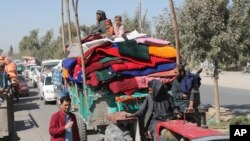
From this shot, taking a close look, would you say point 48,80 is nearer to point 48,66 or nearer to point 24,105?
point 24,105

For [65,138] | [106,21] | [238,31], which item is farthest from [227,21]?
[65,138]

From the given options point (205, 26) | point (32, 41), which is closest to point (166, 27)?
point (205, 26)

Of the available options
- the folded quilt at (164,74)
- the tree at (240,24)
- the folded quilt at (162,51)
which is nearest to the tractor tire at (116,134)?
the folded quilt at (164,74)

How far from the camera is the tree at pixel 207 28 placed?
617 inches

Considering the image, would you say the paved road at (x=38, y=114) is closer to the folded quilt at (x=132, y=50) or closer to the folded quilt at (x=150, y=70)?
the folded quilt at (x=150, y=70)

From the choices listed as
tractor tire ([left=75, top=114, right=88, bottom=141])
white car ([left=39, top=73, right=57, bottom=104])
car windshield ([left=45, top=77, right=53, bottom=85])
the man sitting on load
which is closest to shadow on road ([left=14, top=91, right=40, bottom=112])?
white car ([left=39, top=73, right=57, bottom=104])

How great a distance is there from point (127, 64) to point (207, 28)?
6.52 m

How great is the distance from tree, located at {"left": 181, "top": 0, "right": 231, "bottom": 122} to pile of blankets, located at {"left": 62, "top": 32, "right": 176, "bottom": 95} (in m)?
5.52

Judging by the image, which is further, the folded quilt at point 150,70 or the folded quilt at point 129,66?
the folded quilt at point 150,70

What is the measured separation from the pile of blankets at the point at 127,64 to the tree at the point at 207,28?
5522 mm

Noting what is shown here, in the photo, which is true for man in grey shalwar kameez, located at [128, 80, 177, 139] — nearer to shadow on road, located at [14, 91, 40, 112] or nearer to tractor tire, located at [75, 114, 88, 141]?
tractor tire, located at [75, 114, 88, 141]

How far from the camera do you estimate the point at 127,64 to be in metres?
9.91

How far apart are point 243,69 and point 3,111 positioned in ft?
126

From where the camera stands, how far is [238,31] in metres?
15.7
